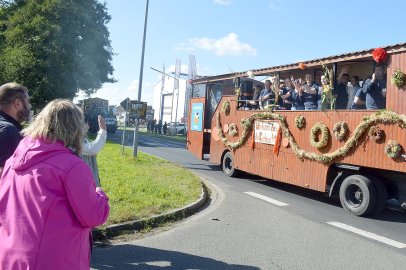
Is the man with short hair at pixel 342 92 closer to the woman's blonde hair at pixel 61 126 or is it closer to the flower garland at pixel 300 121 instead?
the flower garland at pixel 300 121

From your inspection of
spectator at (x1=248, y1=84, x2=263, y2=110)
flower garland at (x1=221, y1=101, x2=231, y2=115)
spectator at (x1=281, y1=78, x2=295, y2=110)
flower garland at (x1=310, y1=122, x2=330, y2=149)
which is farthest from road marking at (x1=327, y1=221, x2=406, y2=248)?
flower garland at (x1=221, y1=101, x2=231, y2=115)

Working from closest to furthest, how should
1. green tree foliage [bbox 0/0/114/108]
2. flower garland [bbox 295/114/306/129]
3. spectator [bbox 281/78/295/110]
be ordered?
flower garland [bbox 295/114/306/129] < spectator [bbox 281/78/295/110] < green tree foliage [bbox 0/0/114/108]

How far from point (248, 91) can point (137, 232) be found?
26.1 feet

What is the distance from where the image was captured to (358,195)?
332 inches

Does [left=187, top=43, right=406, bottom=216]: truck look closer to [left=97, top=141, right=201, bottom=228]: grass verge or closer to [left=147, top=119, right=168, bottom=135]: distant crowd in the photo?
[left=97, top=141, right=201, bottom=228]: grass verge

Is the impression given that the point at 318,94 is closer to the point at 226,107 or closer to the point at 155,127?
the point at 226,107

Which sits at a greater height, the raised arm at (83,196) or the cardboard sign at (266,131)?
the cardboard sign at (266,131)

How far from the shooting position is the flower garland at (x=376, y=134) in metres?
7.80

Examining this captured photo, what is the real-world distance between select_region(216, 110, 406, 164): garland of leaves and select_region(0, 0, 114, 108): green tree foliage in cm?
2415

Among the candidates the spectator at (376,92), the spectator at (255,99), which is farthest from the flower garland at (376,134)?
the spectator at (255,99)

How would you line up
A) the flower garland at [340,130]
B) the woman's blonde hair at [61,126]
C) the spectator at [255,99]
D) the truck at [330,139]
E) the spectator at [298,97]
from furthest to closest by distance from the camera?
the spectator at [255,99] → the spectator at [298,97] → the flower garland at [340,130] → the truck at [330,139] → the woman's blonde hair at [61,126]

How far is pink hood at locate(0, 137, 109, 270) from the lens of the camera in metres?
2.26

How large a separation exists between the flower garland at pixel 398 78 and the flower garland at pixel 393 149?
107cm

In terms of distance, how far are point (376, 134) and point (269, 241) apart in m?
3.26
